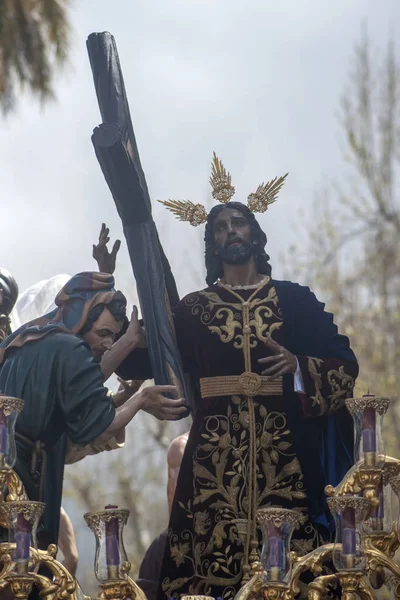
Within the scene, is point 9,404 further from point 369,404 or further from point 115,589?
point 369,404

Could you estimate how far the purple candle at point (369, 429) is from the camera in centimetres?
993

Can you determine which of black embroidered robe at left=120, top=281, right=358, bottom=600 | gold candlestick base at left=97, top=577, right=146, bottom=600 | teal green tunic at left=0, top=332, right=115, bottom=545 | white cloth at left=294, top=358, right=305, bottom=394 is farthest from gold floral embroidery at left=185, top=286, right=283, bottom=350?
gold candlestick base at left=97, top=577, right=146, bottom=600

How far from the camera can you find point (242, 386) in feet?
35.8

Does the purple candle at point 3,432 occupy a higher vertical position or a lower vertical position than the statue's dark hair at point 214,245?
lower

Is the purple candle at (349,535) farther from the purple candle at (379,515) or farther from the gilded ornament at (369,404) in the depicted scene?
the gilded ornament at (369,404)

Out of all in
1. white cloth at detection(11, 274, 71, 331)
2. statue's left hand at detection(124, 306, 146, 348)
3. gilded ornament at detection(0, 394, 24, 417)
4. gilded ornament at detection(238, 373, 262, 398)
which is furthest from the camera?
white cloth at detection(11, 274, 71, 331)

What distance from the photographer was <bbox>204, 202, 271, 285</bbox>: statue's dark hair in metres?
11.4

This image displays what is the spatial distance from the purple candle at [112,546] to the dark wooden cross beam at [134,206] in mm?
1551

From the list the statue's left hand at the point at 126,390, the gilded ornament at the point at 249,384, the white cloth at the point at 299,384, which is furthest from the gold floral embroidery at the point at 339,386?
the statue's left hand at the point at 126,390

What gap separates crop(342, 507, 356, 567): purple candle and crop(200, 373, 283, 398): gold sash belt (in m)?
1.55

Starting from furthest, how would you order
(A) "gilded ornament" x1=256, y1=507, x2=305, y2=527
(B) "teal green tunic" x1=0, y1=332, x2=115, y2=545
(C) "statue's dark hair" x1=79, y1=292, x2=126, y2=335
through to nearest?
(C) "statue's dark hair" x1=79, y1=292, x2=126, y2=335, (B) "teal green tunic" x1=0, y1=332, x2=115, y2=545, (A) "gilded ornament" x1=256, y1=507, x2=305, y2=527

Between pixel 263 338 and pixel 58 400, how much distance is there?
119 cm

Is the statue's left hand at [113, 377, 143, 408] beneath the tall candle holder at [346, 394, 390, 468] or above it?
above

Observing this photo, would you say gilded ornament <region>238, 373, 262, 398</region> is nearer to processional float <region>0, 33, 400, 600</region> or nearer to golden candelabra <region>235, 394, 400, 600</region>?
processional float <region>0, 33, 400, 600</region>
